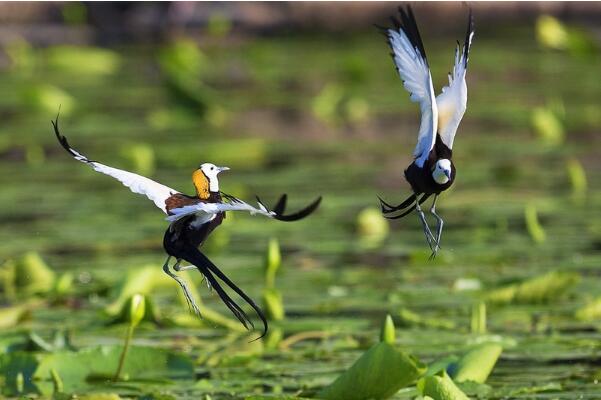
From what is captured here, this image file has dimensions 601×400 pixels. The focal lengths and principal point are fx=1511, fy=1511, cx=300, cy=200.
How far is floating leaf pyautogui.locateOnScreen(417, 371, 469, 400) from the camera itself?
2996 mm

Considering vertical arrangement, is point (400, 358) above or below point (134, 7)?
below

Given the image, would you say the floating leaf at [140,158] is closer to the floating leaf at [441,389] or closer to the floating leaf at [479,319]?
the floating leaf at [479,319]

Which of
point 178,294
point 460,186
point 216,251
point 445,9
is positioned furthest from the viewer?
point 445,9

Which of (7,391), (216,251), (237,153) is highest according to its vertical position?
(237,153)

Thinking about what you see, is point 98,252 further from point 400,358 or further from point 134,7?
point 134,7

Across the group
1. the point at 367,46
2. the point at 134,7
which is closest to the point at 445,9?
the point at 367,46

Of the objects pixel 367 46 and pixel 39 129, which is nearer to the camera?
pixel 39 129

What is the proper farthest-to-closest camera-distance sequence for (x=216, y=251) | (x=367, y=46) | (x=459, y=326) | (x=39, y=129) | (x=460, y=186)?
(x=367, y=46)
(x=39, y=129)
(x=460, y=186)
(x=216, y=251)
(x=459, y=326)

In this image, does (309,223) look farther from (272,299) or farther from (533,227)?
(272,299)

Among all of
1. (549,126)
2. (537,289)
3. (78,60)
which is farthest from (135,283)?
(78,60)

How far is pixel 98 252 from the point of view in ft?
18.3

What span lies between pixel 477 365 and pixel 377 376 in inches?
15.4

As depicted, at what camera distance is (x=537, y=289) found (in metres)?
4.34

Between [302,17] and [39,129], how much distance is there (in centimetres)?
666
